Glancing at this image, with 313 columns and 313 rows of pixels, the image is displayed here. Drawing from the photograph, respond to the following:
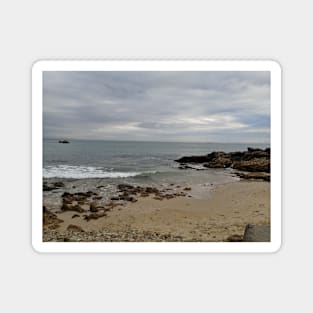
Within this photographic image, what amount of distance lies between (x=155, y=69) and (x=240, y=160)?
2.45 ft

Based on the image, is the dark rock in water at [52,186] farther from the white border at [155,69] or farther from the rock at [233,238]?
the rock at [233,238]

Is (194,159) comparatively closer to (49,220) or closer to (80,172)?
(80,172)

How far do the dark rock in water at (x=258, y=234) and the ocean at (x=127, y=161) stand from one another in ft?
1.21

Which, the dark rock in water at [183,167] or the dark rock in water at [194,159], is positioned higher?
the dark rock in water at [194,159]

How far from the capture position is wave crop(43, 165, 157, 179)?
1.73 meters

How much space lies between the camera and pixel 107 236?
5.69ft

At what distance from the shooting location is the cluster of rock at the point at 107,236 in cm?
173
